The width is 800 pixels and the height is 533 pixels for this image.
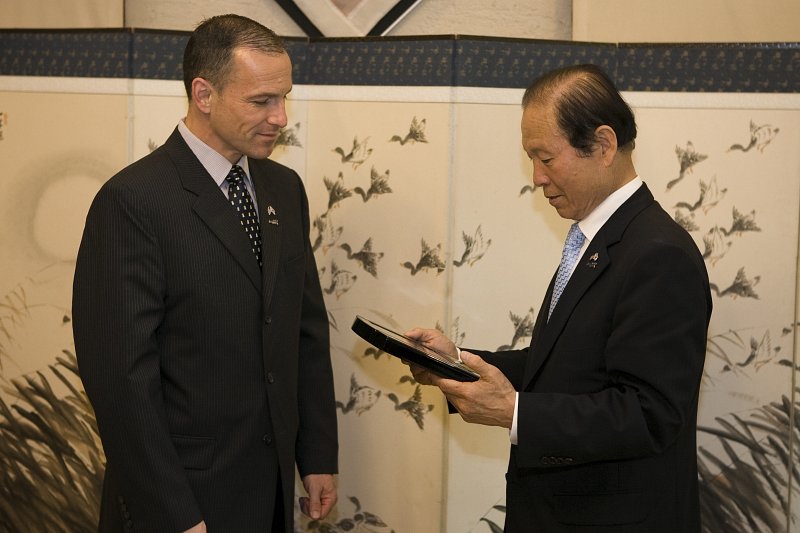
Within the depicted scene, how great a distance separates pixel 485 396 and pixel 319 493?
0.85 meters

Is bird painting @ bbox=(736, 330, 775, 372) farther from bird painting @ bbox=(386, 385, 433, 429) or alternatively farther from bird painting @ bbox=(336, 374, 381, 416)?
bird painting @ bbox=(336, 374, 381, 416)

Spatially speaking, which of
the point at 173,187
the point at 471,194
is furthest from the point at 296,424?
the point at 471,194

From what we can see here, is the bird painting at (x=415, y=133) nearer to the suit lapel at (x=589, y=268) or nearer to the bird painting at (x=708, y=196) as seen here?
the bird painting at (x=708, y=196)

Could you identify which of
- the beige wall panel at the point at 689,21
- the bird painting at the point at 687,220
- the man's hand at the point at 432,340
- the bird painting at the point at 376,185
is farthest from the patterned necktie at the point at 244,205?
the beige wall panel at the point at 689,21

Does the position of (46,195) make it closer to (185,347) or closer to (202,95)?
(202,95)

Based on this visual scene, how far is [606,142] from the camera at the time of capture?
75.8 inches

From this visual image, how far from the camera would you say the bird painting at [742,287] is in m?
2.86

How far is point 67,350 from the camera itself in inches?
121

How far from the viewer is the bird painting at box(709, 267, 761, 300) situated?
2855mm

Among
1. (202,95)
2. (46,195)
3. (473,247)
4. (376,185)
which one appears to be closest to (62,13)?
(46,195)

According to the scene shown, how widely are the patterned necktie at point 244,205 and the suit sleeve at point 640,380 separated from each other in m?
0.80

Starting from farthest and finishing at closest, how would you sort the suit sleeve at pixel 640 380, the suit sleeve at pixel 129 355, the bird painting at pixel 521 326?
1. the bird painting at pixel 521 326
2. the suit sleeve at pixel 129 355
3. the suit sleeve at pixel 640 380

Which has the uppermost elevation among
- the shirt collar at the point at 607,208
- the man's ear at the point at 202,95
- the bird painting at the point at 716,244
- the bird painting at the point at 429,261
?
the man's ear at the point at 202,95

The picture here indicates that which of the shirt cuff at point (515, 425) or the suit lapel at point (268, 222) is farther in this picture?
the suit lapel at point (268, 222)
